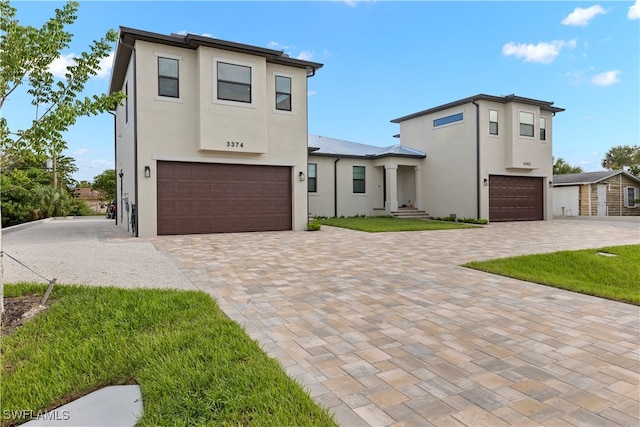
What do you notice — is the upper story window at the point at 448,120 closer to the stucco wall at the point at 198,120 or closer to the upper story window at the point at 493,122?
the upper story window at the point at 493,122

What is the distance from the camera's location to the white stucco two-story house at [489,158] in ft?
58.5

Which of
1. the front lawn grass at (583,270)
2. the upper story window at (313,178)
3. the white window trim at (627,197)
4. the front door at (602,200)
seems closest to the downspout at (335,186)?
the upper story window at (313,178)

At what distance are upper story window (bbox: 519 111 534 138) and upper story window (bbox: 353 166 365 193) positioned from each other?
8231 millimetres

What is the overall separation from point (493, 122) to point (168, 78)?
1482 cm

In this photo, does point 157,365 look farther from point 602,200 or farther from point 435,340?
point 602,200

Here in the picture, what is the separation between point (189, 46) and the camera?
1148cm

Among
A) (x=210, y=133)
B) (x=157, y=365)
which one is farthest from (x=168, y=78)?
(x=157, y=365)

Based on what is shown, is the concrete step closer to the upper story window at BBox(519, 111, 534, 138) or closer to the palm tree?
the upper story window at BBox(519, 111, 534, 138)

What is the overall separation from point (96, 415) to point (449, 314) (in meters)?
3.38

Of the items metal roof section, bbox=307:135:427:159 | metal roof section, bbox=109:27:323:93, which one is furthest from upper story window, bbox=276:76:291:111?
metal roof section, bbox=307:135:427:159

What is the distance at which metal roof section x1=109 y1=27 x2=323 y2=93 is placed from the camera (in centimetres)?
1082

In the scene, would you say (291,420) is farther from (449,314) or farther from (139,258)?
(139,258)

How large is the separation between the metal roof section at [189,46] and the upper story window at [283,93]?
1.85 feet

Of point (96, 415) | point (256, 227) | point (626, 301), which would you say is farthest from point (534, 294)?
point (256, 227)
